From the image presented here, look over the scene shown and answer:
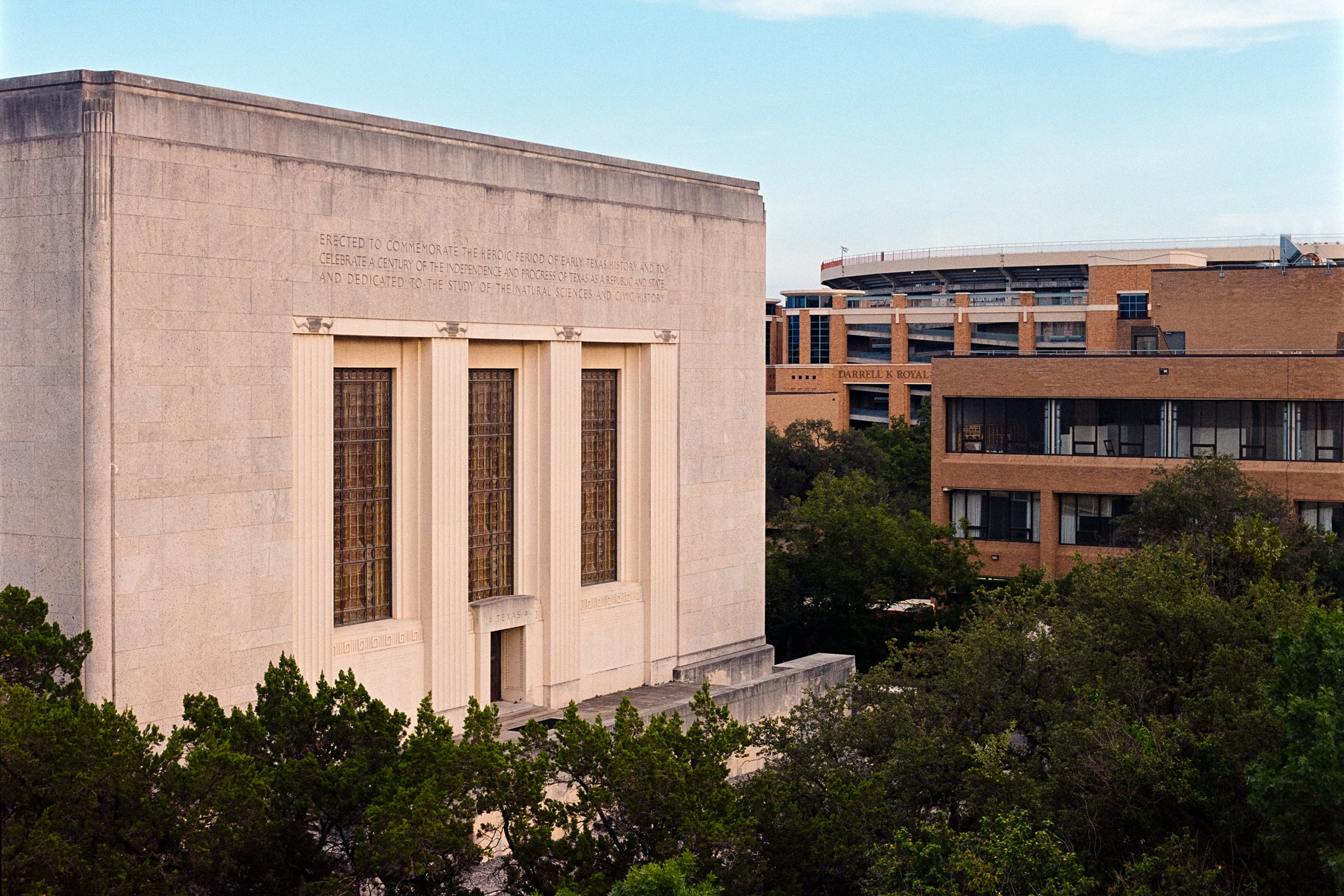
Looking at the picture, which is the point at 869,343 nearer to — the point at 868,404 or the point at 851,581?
the point at 868,404

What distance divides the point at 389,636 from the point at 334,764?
9521 mm

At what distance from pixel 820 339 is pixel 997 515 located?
6150 centimetres

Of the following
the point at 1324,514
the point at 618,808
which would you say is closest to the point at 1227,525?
the point at 1324,514

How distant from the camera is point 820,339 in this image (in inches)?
4624

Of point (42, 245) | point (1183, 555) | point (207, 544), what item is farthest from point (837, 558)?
point (42, 245)

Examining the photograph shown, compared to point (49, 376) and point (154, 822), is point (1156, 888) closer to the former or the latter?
point (154, 822)

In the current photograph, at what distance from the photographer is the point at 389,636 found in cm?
2856

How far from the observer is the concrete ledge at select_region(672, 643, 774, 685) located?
117 ft

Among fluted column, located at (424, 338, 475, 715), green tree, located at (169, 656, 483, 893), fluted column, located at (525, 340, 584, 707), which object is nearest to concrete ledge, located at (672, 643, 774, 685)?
fluted column, located at (525, 340, 584, 707)

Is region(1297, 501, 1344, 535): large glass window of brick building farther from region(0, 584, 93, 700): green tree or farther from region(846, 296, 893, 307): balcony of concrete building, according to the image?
region(846, 296, 893, 307): balcony of concrete building

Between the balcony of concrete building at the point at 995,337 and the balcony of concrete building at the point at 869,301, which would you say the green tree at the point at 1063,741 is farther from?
the balcony of concrete building at the point at 869,301

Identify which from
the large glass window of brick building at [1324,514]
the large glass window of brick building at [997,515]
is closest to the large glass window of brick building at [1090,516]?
the large glass window of brick building at [997,515]

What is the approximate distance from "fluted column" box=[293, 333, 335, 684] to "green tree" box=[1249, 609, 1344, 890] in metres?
15.5

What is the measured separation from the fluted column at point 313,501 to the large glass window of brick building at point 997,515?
33.1 m
